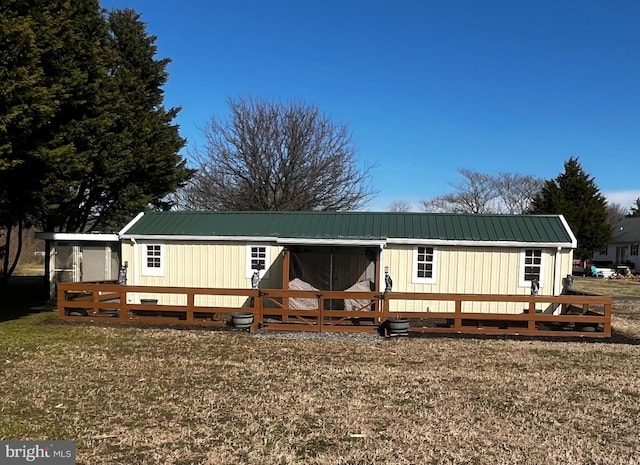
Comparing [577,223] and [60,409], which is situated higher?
[577,223]

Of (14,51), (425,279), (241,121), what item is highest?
(241,121)

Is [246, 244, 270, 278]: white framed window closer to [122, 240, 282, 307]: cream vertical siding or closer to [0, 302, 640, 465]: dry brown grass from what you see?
[122, 240, 282, 307]: cream vertical siding

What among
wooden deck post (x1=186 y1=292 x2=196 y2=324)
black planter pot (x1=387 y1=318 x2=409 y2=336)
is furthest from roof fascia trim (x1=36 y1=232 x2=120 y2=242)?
black planter pot (x1=387 y1=318 x2=409 y2=336)

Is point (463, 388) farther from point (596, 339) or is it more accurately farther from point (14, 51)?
point (14, 51)

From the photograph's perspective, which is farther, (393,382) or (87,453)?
(393,382)

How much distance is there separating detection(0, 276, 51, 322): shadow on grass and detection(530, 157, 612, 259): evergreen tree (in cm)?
3164

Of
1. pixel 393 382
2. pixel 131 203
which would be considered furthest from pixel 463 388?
pixel 131 203

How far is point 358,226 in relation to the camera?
14.8m

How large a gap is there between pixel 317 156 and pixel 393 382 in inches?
858

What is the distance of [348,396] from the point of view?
664cm

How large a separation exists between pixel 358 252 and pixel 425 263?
73.5 inches

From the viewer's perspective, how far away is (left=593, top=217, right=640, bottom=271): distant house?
41219mm

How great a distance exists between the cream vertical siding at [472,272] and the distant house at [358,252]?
0.09ft

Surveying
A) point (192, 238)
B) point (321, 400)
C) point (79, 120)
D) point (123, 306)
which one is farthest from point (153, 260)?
point (321, 400)
